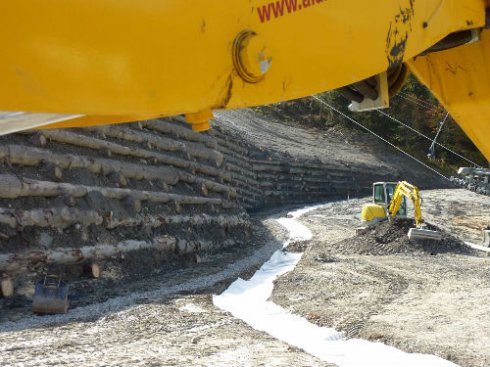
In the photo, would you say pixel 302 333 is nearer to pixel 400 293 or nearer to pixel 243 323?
pixel 243 323

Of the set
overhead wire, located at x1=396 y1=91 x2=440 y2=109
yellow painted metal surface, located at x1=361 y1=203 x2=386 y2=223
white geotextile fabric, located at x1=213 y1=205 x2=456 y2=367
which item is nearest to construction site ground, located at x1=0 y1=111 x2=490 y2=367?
white geotextile fabric, located at x1=213 y1=205 x2=456 y2=367

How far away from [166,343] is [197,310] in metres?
1.13

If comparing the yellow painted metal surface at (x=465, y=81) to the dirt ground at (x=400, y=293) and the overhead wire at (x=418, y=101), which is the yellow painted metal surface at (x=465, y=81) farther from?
the overhead wire at (x=418, y=101)

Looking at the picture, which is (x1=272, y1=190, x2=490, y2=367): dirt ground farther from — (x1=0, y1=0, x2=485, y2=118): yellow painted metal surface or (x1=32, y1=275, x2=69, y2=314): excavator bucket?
(x1=0, y1=0, x2=485, y2=118): yellow painted metal surface

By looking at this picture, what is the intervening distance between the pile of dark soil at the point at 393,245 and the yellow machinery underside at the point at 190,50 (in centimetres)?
946

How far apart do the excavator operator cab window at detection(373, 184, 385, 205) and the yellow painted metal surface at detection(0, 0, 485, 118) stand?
15.3 m

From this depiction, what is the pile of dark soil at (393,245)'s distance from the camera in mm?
11430

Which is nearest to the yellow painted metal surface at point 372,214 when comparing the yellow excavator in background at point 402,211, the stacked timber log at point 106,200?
the yellow excavator in background at point 402,211

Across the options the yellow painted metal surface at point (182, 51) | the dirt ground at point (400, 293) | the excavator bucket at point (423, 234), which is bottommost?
the dirt ground at point (400, 293)

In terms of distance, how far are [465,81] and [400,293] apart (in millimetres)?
4360

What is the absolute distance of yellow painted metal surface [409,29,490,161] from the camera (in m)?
2.75

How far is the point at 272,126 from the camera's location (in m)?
31.1

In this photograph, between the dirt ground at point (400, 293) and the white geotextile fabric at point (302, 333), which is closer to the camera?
the white geotextile fabric at point (302, 333)

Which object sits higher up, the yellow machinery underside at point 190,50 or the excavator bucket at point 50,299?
the yellow machinery underside at point 190,50
